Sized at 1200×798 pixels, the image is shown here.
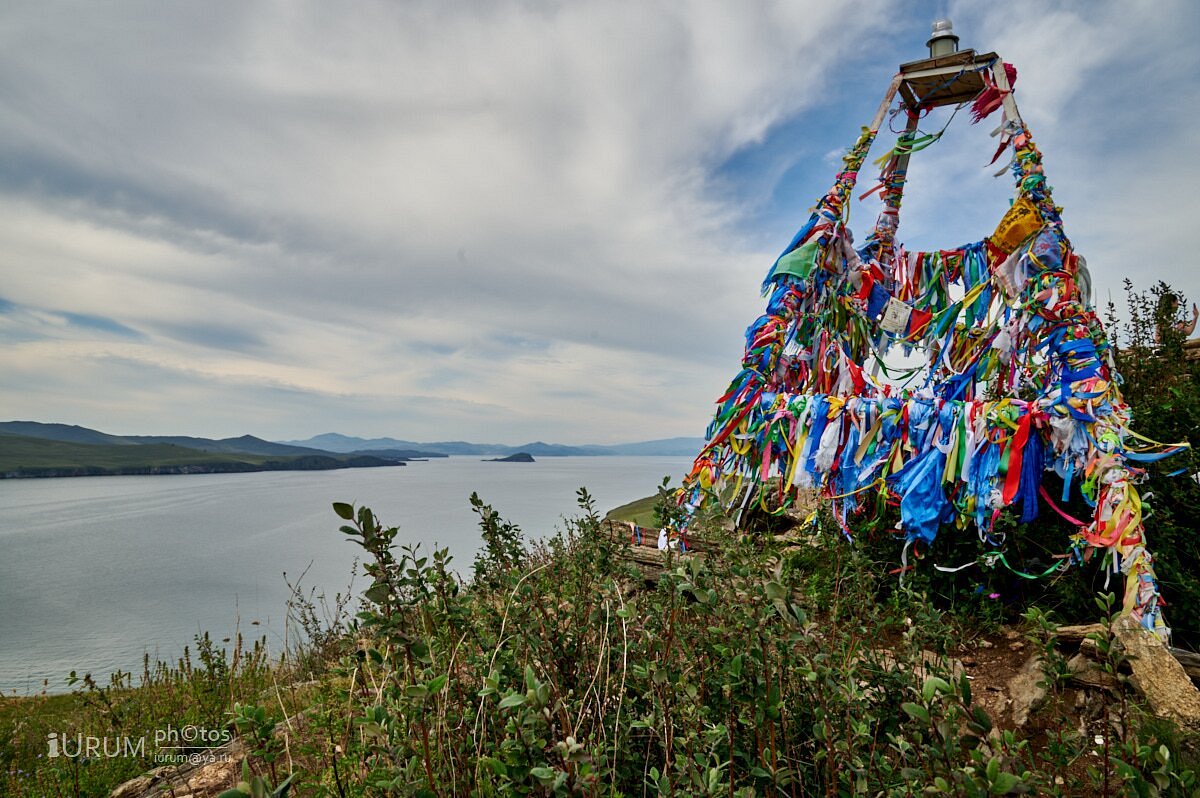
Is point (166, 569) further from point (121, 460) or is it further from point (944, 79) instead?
point (121, 460)

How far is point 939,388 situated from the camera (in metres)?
4.59

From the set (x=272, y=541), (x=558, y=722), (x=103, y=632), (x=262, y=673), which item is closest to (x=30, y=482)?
(x=272, y=541)

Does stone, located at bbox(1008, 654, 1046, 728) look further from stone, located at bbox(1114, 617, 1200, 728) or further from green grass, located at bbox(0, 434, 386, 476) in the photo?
green grass, located at bbox(0, 434, 386, 476)

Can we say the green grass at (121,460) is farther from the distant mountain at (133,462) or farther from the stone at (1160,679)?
the stone at (1160,679)

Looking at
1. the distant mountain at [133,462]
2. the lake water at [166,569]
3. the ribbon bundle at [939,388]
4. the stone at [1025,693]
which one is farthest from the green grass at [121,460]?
the stone at [1025,693]

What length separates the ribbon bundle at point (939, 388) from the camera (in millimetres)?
3352

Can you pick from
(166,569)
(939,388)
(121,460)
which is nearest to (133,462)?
(121,460)

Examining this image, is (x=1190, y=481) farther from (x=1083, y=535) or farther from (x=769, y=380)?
(x=769, y=380)

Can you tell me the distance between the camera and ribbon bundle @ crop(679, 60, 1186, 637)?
132 inches

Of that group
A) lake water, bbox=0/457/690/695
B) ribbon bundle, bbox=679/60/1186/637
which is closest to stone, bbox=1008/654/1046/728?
ribbon bundle, bbox=679/60/1186/637

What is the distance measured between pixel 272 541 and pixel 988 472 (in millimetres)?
23729

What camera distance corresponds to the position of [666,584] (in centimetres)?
208

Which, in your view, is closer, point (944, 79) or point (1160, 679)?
point (1160, 679)

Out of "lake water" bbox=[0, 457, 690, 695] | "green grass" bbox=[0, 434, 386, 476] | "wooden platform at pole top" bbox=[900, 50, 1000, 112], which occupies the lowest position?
"lake water" bbox=[0, 457, 690, 695]
